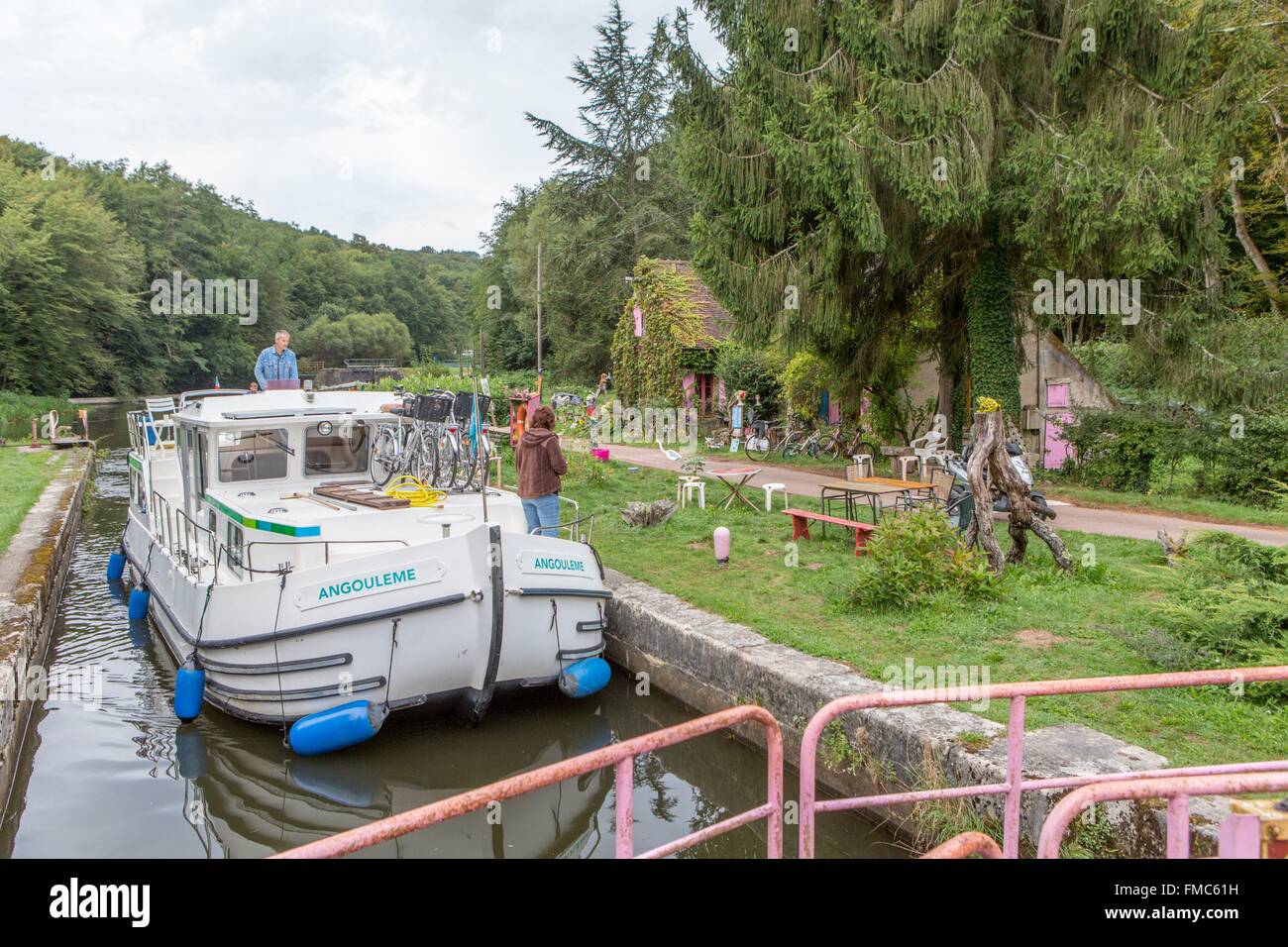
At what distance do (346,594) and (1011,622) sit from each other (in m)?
5.53

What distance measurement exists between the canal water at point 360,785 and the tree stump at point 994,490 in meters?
3.34

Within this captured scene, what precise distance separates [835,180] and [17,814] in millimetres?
12403

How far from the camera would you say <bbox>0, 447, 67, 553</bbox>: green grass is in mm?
14094

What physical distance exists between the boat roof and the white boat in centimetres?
2

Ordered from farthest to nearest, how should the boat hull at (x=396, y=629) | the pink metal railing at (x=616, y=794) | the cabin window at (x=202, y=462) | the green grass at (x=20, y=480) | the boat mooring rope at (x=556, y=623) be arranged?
1. the green grass at (x=20, y=480)
2. the cabin window at (x=202, y=462)
3. the boat mooring rope at (x=556, y=623)
4. the boat hull at (x=396, y=629)
5. the pink metal railing at (x=616, y=794)

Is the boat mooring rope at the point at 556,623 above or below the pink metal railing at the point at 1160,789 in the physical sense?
below

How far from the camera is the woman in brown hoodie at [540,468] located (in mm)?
10648

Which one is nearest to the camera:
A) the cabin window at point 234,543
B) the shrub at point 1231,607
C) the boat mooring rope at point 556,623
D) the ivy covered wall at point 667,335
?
the shrub at point 1231,607

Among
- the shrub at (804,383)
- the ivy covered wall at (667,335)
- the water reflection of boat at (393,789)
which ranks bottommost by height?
the water reflection of boat at (393,789)

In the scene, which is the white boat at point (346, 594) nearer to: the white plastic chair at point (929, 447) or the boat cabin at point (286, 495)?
the boat cabin at point (286, 495)

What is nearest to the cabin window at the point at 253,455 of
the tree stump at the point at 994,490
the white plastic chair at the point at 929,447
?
the tree stump at the point at 994,490
